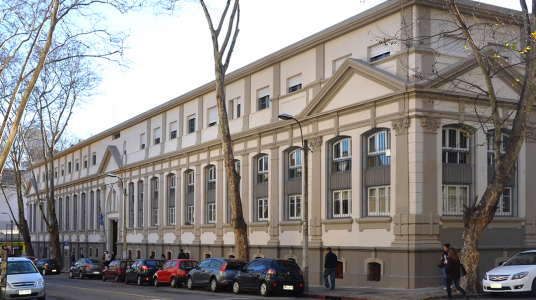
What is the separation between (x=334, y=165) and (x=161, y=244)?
20.9 m

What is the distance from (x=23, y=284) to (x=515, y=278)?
15131mm

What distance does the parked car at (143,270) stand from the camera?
1303 inches

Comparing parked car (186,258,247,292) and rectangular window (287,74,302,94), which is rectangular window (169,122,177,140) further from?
parked car (186,258,247,292)

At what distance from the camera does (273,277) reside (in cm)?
2333

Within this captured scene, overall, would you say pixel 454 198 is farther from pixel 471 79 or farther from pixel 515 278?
pixel 515 278

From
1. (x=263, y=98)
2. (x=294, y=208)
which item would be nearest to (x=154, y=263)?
(x=294, y=208)

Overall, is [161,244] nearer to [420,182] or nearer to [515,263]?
[420,182]

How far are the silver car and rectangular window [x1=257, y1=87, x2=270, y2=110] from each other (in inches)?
663

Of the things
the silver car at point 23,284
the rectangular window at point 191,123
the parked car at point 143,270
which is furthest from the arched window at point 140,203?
the silver car at point 23,284

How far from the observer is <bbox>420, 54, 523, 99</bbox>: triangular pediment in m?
24.8

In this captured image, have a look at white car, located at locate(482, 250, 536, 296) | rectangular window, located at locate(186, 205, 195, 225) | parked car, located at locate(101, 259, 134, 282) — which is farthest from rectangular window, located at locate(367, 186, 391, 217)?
rectangular window, located at locate(186, 205, 195, 225)

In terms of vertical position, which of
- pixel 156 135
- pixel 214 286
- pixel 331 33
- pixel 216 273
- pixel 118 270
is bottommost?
pixel 118 270

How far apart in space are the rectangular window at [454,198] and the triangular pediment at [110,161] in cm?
3420

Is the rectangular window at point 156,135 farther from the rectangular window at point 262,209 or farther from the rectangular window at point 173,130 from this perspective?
the rectangular window at point 262,209
